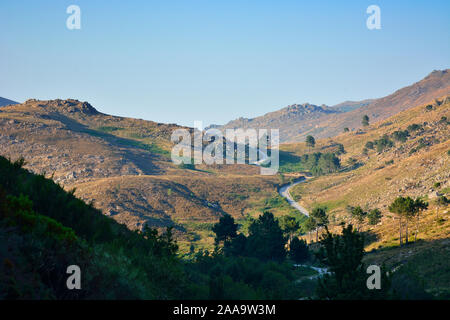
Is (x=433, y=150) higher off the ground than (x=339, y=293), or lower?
higher

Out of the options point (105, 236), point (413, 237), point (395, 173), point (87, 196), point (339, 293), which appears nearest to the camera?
point (339, 293)

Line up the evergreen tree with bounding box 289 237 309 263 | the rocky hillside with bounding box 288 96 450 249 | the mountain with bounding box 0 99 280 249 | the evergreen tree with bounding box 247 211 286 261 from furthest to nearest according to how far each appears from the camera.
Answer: the mountain with bounding box 0 99 280 249 < the rocky hillside with bounding box 288 96 450 249 < the evergreen tree with bounding box 289 237 309 263 < the evergreen tree with bounding box 247 211 286 261

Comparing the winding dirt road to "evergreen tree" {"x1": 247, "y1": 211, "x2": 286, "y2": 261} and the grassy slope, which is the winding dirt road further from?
"evergreen tree" {"x1": 247, "y1": 211, "x2": 286, "y2": 261}

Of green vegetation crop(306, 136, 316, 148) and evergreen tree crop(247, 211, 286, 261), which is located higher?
green vegetation crop(306, 136, 316, 148)

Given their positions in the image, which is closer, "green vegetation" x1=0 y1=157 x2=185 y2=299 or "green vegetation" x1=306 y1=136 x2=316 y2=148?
"green vegetation" x1=0 y1=157 x2=185 y2=299

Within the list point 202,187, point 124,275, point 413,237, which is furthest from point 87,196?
point 124,275

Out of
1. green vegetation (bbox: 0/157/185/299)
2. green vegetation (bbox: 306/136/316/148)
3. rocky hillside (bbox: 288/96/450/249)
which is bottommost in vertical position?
green vegetation (bbox: 0/157/185/299)

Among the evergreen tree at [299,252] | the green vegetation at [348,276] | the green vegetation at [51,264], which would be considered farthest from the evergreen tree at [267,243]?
the green vegetation at [51,264]

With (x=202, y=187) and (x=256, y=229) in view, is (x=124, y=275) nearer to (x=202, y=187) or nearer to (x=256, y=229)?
(x=256, y=229)

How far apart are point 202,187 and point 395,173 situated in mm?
53632

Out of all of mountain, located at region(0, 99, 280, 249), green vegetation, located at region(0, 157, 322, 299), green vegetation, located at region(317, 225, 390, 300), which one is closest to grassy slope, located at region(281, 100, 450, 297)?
green vegetation, located at region(317, 225, 390, 300)

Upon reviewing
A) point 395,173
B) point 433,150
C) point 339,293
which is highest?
point 433,150

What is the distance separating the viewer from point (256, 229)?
188ft
